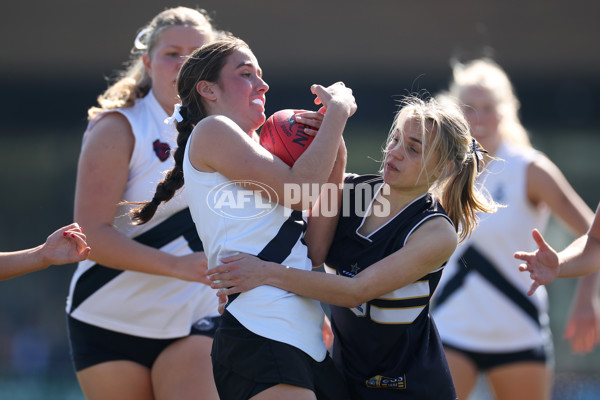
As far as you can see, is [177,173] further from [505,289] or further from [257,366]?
[505,289]

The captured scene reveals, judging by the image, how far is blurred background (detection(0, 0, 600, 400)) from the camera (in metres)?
9.25

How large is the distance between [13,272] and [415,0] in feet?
25.0

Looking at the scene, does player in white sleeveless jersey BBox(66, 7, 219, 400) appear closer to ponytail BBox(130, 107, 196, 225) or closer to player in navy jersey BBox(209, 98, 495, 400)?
ponytail BBox(130, 107, 196, 225)

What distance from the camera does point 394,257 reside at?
2465 mm

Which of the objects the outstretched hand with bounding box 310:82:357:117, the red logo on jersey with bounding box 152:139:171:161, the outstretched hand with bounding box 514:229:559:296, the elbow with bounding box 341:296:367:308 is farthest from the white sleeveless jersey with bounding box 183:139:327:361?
the outstretched hand with bounding box 514:229:559:296

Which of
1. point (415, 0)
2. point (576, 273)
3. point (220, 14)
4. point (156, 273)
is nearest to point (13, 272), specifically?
point (156, 273)

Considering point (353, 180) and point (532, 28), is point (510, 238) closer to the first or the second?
point (353, 180)

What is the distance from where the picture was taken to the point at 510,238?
162 inches

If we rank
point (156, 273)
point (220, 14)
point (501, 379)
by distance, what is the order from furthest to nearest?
point (220, 14) < point (501, 379) < point (156, 273)

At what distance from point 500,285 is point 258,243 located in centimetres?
207

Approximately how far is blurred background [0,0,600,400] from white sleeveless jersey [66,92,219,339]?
6.01 m

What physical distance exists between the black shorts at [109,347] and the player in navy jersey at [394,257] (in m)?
0.88

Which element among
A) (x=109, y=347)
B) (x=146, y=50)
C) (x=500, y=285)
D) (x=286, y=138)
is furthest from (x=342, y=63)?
(x=286, y=138)

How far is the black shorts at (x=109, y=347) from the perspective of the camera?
316 centimetres
